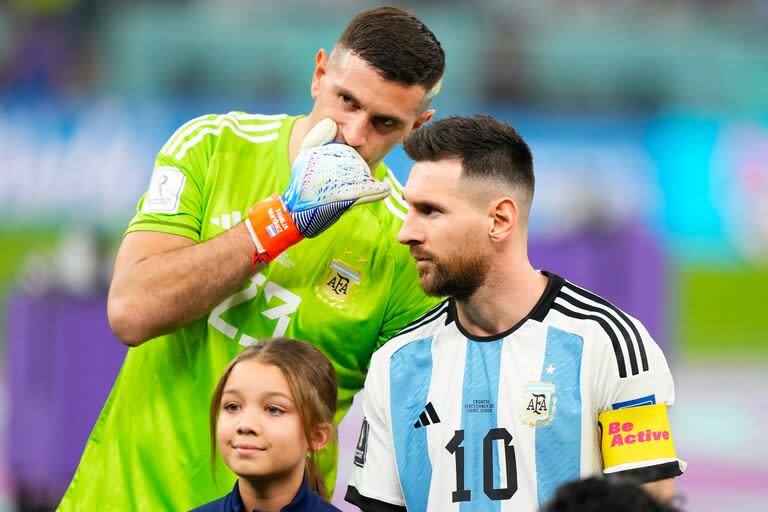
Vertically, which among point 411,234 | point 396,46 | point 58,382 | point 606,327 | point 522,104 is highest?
point 522,104

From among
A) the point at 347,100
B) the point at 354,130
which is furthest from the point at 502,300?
the point at 347,100

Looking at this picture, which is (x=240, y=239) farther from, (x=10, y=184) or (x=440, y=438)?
(x=10, y=184)

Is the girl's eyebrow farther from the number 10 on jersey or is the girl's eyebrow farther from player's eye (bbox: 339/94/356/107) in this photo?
player's eye (bbox: 339/94/356/107)

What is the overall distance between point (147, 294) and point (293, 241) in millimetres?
437

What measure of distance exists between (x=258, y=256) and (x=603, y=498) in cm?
184

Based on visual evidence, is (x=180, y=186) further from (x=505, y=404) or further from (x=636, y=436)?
(x=636, y=436)

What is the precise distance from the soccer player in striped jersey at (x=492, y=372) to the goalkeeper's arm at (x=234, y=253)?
24 centimetres

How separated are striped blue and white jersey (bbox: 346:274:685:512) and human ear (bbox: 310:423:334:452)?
14cm

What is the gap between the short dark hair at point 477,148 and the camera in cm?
346

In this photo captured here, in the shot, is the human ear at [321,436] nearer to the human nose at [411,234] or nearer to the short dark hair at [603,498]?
the human nose at [411,234]

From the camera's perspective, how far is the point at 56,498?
7.31m

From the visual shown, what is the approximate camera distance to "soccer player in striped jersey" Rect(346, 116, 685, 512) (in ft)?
10.5

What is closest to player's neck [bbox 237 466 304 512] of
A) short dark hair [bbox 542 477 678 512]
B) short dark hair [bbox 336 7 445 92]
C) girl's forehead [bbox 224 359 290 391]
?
girl's forehead [bbox 224 359 290 391]

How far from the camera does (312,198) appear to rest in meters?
3.64
